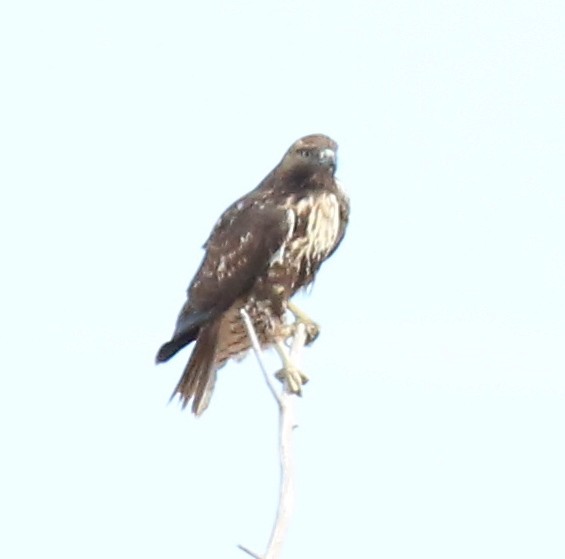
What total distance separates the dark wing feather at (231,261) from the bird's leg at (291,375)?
32.6 inches

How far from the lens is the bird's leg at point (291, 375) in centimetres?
964

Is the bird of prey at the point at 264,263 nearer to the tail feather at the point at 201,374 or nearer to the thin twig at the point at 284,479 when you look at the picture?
the tail feather at the point at 201,374

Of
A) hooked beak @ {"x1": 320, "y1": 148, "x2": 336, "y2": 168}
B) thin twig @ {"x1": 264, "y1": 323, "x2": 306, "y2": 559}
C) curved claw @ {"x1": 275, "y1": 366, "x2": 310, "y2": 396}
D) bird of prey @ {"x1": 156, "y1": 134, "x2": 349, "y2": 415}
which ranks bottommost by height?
thin twig @ {"x1": 264, "y1": 323, "x2": 306, "y2": 559}

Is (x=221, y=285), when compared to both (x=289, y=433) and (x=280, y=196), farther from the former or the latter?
(x=289, y=433)

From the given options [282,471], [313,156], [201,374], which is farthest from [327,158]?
[282,471]

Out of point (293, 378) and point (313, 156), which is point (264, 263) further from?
point (293, 378)

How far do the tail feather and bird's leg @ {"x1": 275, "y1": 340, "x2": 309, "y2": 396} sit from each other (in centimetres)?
78

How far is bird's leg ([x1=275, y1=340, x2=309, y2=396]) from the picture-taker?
9.64 metres

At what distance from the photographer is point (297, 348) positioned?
8.91 metres

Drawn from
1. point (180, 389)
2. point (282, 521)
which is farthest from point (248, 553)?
point (180, 389)

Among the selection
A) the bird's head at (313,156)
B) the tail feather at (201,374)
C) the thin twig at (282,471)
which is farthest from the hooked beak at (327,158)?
the thin twig at (282,471)

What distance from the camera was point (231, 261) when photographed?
11234mm

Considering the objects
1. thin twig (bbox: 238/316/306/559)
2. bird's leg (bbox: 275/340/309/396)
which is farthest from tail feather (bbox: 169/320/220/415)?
thin twig (bbox: 238/316/306/559)

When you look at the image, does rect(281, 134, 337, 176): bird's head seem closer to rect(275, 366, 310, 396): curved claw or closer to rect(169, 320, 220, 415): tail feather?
rect(169, 320, 220, 415): tail feather
